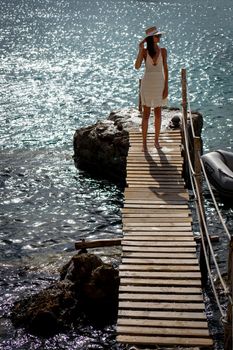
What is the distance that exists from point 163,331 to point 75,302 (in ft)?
14.6

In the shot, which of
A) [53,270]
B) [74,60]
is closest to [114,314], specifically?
[53,270]

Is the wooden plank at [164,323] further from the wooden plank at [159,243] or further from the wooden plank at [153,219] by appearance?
the wooden plank at [153,219]

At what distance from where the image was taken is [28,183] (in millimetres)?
22062

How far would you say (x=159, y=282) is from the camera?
10516mm

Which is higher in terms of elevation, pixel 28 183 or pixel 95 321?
pixel 28 183

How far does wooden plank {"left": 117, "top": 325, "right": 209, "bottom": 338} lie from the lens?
9148 millimetres

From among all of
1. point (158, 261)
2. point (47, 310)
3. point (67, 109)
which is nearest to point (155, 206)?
point (158, 261)

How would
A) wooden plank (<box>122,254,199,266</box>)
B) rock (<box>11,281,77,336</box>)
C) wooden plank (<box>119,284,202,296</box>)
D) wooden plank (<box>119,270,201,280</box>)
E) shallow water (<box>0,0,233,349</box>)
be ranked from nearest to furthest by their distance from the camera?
wooden plank (<box>119,284,202,296</box>)
wooden plank (<box>119,270,201,280</box>)
wooden plank (<box>122,254,199,266</box>)
rock (<box>11,281,77,336</box>)
shallow water (<box>0,0,233,349</box>)

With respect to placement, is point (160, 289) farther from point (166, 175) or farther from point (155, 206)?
point (166, 175)

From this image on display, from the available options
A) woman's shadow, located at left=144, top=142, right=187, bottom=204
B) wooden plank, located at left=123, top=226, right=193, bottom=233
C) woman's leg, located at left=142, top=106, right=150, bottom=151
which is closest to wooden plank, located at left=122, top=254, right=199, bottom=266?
wooden plank, located at left=123, top=226, right=193, bottom=233

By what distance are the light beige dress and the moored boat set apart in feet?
18.9

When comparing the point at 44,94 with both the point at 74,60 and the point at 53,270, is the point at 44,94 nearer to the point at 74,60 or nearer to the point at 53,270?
the point at 74,60

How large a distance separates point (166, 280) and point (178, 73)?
112 feet

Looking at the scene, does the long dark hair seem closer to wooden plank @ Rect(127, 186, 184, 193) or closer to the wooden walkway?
the wooden walkway
